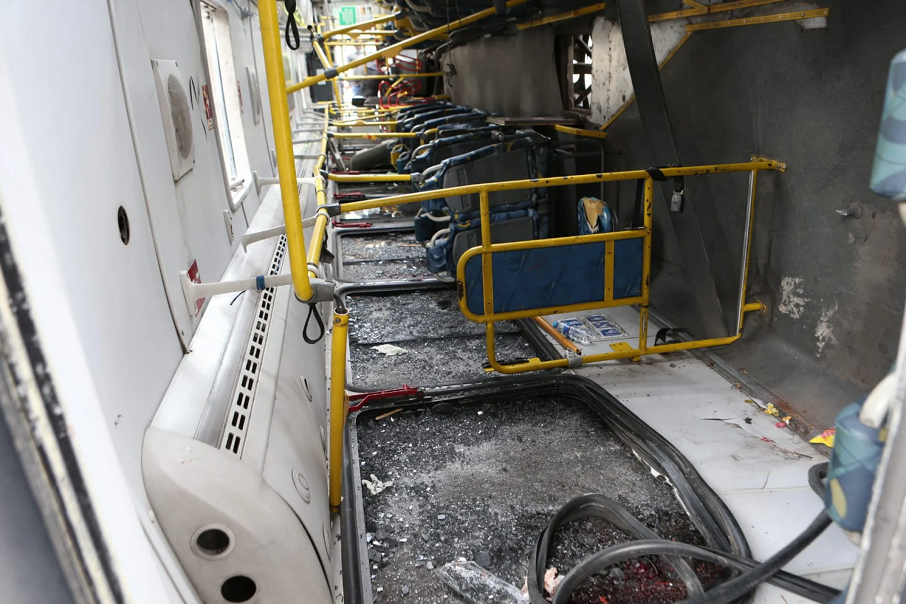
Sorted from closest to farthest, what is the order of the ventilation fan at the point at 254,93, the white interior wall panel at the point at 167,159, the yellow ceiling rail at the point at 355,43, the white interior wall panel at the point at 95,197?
the white interior wall panel at the point at 95,197
the white interior wall panel at the point at 167,159
the ventilation fan at the point at 254,93
the yellow ceiling rail at the point at 355,43

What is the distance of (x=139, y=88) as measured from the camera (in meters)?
1.96

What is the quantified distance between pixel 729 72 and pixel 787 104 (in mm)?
527

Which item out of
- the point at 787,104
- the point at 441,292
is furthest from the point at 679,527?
the point at 441,292

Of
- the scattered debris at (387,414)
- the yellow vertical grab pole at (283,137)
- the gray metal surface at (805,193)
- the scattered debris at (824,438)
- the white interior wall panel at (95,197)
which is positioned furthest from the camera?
the scattered debris at (387,414)

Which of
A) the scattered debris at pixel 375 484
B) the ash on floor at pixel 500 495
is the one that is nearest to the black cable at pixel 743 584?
the ash on floor at pixel 500 495

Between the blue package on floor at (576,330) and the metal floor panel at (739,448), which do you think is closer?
the metal floor panel at (739,448)

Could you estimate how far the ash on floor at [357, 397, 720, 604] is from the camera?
229 cm

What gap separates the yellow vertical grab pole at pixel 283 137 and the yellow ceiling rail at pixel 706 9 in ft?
9.16

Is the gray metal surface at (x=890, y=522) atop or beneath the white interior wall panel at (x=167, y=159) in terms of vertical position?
beneath

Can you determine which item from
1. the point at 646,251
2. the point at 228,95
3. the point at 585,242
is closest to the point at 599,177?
the point at 585,242

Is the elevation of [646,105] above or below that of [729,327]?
above

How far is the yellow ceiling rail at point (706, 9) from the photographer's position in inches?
128

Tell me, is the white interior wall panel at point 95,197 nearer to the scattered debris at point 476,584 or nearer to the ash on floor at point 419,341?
the scattered debris at point 476,584

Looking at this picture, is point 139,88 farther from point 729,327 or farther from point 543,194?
point 543,194
